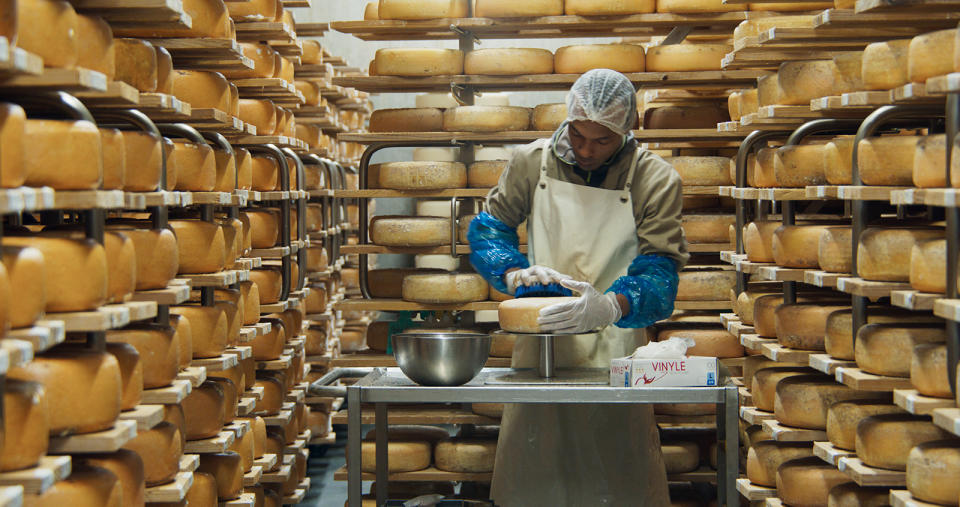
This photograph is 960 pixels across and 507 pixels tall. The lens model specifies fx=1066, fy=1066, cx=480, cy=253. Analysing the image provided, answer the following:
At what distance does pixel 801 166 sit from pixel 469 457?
187 cm

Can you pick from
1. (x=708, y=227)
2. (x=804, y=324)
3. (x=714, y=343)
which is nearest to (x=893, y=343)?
(x=804, y=324)

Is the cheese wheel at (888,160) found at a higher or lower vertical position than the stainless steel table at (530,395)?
higher

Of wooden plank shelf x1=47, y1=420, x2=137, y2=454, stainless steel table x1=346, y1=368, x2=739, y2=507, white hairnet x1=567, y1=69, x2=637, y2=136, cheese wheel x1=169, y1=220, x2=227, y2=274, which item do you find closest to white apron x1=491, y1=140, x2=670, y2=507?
white hairnet x1=567, y1=69, x2=637, y2=136

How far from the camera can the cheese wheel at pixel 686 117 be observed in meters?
4.93

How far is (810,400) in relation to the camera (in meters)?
3.46

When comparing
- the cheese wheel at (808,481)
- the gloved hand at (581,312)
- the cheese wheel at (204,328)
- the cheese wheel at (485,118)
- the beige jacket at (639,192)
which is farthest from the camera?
the cheese wheel at (485,118)

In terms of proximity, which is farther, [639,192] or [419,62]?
[419,62]

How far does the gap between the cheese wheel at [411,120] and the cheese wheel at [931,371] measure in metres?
2.72

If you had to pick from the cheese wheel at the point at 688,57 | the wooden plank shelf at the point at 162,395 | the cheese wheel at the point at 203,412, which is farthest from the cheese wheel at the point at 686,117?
the wooden plank shelf at the point at 162,395

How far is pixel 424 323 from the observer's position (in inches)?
194

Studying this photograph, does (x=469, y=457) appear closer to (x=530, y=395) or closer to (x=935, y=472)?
(x=530, y=395)

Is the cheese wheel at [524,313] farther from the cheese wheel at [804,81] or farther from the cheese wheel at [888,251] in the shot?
the cheese wheel at [804,81]

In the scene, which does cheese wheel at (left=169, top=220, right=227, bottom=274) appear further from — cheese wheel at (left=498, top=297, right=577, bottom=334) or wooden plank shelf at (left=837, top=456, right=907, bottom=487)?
wooden plank shelf at (left=837, top=456, right=907, bottom=487)

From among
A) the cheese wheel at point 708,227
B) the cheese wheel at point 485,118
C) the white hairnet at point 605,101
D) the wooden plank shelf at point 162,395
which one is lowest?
the wooden plank shelf at point 162,395
